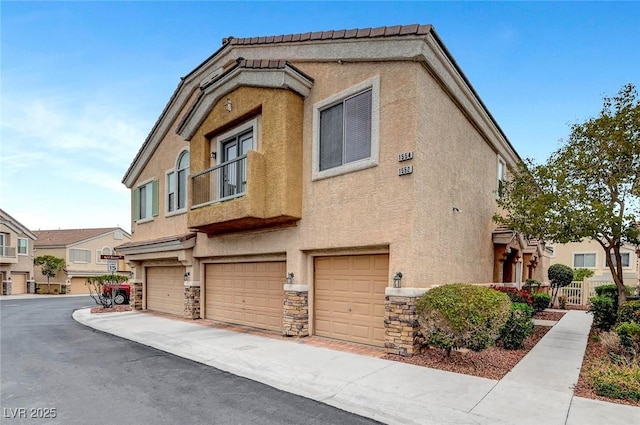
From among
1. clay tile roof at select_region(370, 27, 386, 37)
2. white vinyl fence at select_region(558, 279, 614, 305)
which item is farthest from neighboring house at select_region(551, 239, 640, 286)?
clay tile roof at select_region(370, 27, 386, 37)

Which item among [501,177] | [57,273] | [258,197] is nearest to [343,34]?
[258,197]

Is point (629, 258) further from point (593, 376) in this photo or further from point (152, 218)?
point (152, 218)

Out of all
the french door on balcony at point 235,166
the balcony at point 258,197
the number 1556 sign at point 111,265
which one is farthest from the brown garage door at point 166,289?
the french door on balcony at point 235,166

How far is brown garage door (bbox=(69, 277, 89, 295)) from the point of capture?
129 ft

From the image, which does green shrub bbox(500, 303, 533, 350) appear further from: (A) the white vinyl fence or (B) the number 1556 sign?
(B) the number 1556 sign

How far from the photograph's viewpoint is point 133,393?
602cm

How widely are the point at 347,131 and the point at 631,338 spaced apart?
24.0 ft

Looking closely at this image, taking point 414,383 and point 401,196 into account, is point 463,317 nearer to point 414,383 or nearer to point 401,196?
point 414,383

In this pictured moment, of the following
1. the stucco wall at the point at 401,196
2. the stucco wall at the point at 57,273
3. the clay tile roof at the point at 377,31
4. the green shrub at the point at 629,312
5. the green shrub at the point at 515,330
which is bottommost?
the stucco wall at the point at 57,273

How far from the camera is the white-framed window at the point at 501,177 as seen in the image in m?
13.4

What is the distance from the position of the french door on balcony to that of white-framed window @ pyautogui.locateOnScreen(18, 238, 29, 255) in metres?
36.5

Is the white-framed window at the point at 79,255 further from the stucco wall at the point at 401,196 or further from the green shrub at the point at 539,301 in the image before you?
the green shrub at the point at 539,301

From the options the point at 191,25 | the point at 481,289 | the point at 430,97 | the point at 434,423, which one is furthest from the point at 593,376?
the point at 191,25

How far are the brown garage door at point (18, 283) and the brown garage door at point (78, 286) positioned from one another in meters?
4.33
